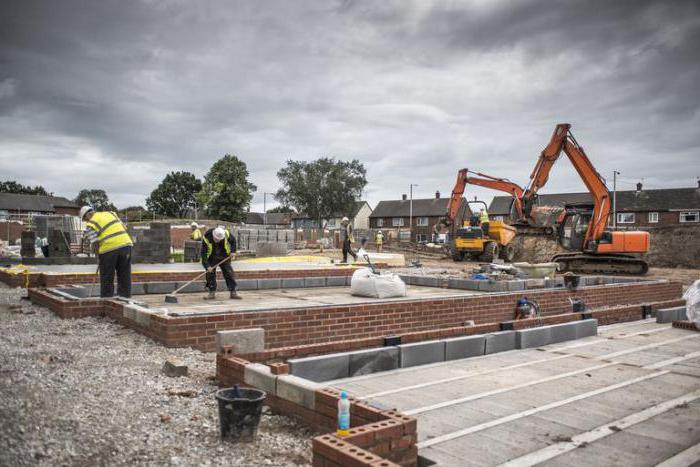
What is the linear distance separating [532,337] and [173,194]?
85583 millimetres

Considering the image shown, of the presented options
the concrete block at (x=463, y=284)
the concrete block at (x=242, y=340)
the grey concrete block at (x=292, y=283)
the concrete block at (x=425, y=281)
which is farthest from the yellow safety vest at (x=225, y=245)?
the concrete block at (x=463, y=284)

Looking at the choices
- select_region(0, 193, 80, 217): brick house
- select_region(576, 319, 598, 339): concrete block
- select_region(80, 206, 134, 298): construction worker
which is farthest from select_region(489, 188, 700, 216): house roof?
select_region(0, 193, 80, 217): brick house

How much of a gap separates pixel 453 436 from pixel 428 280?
26.9 ft

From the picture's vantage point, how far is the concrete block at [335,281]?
1180 centimetres

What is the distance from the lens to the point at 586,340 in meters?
7.86

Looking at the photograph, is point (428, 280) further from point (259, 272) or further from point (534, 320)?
point (534, 320)

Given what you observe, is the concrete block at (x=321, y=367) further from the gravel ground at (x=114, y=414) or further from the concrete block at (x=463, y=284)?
the concrete block at (x=463, y=284)

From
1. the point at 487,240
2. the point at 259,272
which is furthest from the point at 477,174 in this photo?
the point at 259,272

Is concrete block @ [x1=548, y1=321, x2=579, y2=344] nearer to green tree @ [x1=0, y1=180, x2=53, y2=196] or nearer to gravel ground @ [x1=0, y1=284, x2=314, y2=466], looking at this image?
gravel ground @ [x1=0, y1=284, x2=314, y2=466]

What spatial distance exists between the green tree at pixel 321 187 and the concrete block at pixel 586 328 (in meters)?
59.9

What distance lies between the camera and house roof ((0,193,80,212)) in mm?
63344

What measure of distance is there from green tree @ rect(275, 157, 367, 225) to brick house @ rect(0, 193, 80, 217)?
26.1 metres

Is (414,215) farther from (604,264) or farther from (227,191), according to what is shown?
(604,264)

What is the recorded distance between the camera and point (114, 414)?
373 cm
